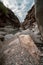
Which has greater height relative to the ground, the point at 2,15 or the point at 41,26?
the point at 2,15

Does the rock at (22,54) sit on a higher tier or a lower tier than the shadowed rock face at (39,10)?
lower

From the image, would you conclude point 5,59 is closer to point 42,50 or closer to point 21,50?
point 21,50

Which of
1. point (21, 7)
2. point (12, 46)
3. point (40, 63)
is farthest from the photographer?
point (21, 7)

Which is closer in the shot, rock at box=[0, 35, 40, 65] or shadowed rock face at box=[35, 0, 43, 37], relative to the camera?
rock at box=[0, 35, 40, 65]

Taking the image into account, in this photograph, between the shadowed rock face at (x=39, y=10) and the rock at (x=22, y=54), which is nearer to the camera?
the rock at (x=22, y=54)

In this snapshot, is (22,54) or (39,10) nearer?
(39,10)

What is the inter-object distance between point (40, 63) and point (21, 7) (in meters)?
78.1

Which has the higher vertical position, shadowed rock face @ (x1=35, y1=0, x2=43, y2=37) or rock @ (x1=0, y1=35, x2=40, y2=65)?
shadowed rock face @ (x1=35, y1=0, x2=43, y2=37)

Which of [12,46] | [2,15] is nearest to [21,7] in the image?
[2,15]

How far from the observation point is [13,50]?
7.45m

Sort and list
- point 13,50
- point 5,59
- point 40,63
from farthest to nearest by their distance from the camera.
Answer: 1. point 13,50
2. point 5,59
3. point 40,63

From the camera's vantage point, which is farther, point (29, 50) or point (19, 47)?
point (19, 47)

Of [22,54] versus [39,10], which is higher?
[39,10]

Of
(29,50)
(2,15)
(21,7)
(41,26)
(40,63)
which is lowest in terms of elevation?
(40,63)
